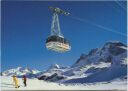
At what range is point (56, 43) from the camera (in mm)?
60125

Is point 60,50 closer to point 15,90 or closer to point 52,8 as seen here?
point 52,8

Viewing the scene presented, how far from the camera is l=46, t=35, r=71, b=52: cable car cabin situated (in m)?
60.0

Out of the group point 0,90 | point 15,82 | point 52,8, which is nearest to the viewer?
point 0,90

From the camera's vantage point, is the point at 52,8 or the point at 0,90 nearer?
the point at 0,90

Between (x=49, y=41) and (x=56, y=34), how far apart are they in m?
2.61

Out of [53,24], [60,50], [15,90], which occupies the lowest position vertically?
[15,90]

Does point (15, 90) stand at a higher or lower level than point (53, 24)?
lower

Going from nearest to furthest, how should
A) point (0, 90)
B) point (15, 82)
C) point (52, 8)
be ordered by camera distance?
point (0, 90) < point (15, 82) < point (52, 8)

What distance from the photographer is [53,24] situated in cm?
6069

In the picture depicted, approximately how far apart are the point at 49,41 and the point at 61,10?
6872 millimetres

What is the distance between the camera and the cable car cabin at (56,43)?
60031mm

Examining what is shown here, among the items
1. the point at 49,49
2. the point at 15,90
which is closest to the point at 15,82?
the point at 15,90

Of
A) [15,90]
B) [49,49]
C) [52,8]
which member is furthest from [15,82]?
[52,8]

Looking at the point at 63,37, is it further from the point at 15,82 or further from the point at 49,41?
the point at 15,82
